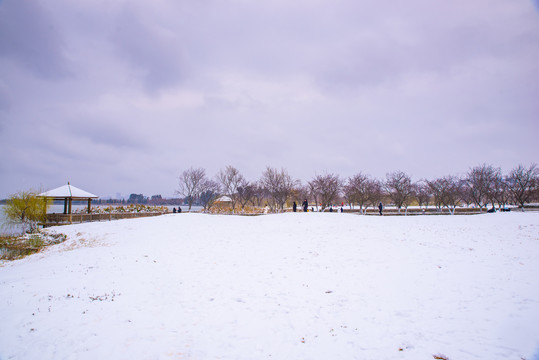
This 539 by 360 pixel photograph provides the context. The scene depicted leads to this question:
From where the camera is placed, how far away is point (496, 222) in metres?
19.4

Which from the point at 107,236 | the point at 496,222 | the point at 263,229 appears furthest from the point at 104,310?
the point at 496,222

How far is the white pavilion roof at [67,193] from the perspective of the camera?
27.2 meters

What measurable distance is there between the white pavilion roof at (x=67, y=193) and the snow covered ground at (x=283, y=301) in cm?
1897

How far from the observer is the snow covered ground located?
521 cm

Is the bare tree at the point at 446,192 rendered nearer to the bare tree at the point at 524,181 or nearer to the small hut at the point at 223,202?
the bare tree at the point at 524,181

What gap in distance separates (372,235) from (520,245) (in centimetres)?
711

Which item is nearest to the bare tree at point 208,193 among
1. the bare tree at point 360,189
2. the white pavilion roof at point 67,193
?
the white pavilion roof at point 67,193

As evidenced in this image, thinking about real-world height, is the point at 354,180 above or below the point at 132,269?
above

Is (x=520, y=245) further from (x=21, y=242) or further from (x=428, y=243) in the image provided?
(x=21, y=242)

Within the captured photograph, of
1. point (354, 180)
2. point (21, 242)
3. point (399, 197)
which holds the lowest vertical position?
point (21, 242)

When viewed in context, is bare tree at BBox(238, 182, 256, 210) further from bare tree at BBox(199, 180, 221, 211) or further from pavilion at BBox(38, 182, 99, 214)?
pavilion at BBox(38, 182, 99, 214)

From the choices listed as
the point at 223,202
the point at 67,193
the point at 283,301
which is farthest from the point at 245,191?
the point at 283,301

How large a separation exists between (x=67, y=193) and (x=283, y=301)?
100ft

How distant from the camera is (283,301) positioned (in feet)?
24.6
